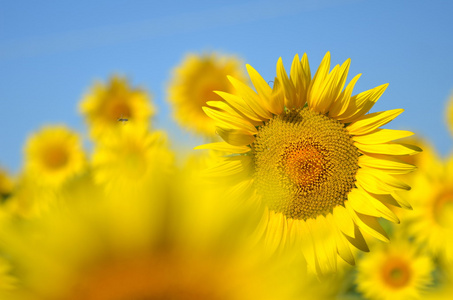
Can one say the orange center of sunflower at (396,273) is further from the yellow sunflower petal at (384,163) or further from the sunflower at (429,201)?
the yellow sunflower petal at (384,163)

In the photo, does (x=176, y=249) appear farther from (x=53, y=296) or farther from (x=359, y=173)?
(x=359, y=173)

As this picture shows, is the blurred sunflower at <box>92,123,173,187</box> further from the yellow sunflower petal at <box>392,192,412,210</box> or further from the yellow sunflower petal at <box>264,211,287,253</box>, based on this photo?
the yellow sunflower petal at <box>392,192,412,210</box>

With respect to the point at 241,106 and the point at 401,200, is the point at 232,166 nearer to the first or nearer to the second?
the point at 241,106

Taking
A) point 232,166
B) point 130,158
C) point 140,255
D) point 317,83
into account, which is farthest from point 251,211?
point 317,83

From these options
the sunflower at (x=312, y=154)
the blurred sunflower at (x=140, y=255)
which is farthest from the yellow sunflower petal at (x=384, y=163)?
the blurred sunflower at (x=140, y=255)

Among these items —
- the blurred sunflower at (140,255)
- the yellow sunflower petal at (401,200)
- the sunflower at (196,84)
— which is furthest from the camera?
the sunflower at (196,84)

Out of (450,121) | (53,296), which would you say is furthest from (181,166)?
(450,121)
